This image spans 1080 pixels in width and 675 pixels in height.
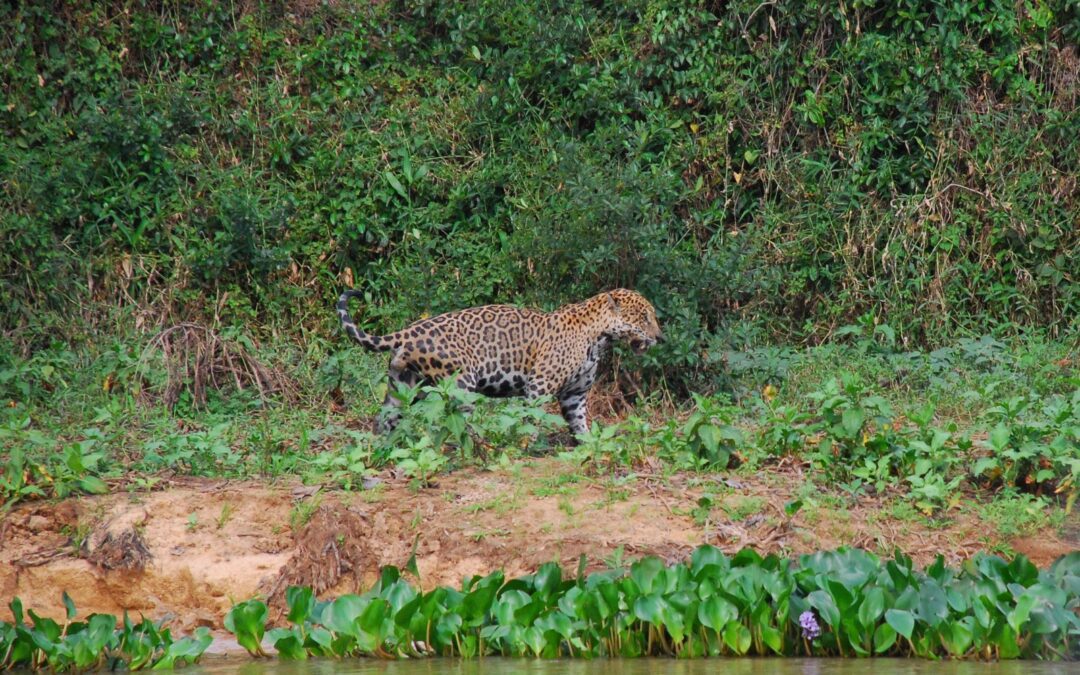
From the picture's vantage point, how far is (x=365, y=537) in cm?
764

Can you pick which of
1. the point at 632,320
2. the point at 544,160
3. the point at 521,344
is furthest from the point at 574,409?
the point at 544,160

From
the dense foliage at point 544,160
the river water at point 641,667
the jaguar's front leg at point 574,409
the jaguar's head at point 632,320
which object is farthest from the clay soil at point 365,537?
the dense foliage at point 544,160

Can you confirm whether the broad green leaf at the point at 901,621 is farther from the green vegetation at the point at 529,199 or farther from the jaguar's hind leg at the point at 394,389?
the jaguar's hind leg at the point at 394,389

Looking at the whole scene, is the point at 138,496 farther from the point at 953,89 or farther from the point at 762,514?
the point at 953,89

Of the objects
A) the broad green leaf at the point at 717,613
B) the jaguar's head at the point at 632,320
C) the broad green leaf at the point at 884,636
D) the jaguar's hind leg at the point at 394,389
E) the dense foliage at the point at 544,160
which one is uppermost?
the dense foliage at the point at 544,160

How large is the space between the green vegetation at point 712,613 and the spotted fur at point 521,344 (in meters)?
2.93

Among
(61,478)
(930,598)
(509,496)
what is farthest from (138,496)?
(930,598)

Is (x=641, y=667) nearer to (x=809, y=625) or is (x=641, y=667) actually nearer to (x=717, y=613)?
(x=717, y=613)

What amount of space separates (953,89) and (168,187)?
6799 mm

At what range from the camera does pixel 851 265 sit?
1205 centimetres

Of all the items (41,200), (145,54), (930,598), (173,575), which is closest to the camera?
(930,598)

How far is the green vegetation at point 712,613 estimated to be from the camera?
6.34m

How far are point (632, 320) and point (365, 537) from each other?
323cm

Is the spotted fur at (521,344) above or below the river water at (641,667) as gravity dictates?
above
